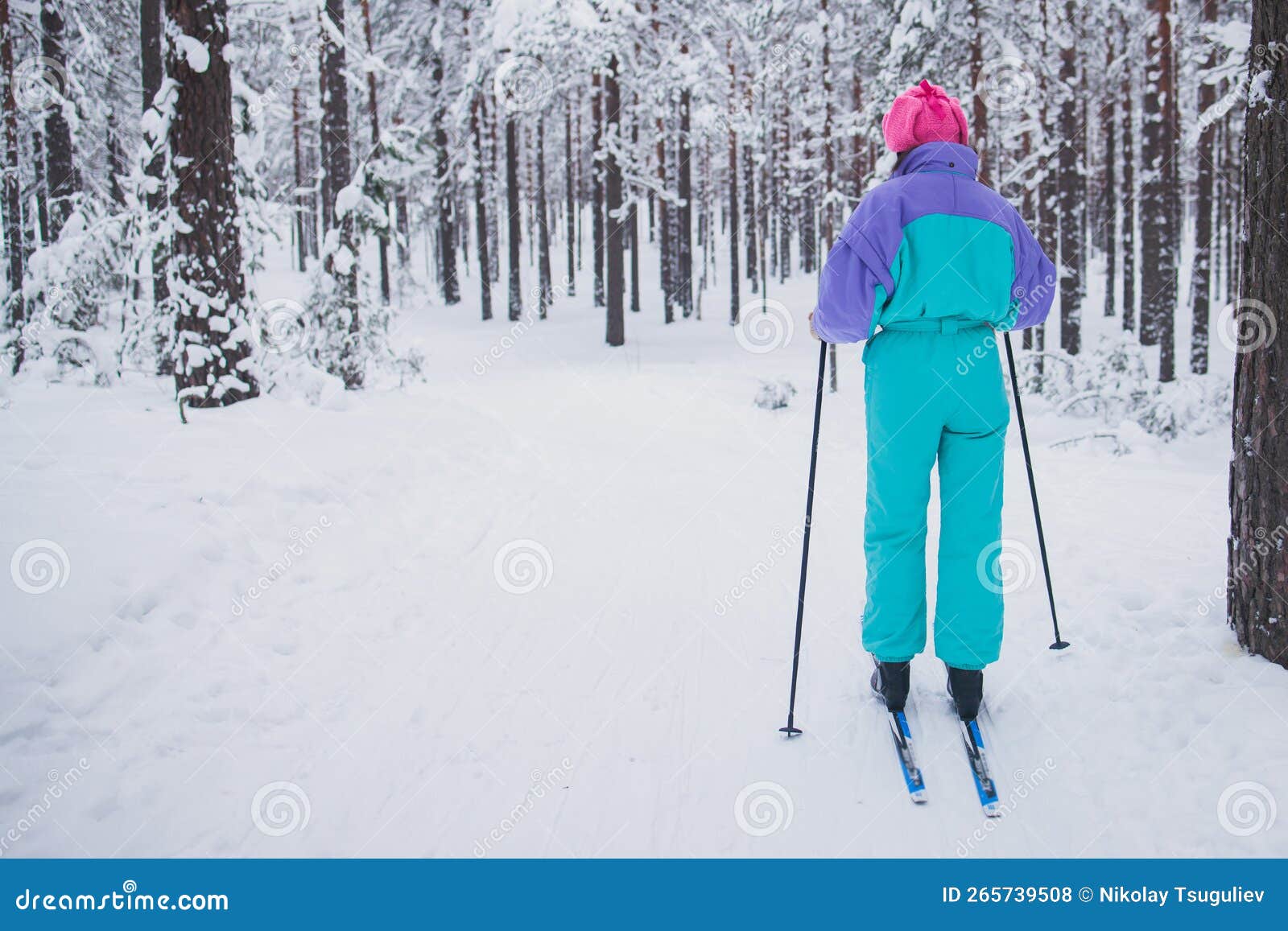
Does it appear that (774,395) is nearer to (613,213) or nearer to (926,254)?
(613,213)

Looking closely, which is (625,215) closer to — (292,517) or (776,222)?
(292,517)

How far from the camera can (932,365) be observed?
302 centimetres

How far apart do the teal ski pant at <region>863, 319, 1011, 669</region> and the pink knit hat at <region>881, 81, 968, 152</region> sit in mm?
830

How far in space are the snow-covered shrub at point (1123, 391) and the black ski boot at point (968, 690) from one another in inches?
257

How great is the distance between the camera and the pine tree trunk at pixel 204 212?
695cm

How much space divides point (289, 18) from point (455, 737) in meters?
A: 12.2

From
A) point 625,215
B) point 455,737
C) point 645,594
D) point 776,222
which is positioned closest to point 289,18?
point 625,215

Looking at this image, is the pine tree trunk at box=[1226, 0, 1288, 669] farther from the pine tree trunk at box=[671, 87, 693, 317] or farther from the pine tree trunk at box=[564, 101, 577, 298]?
the pine tree trunk at box=[564, 101, 577, 298]

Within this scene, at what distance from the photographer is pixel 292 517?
17.2 ft

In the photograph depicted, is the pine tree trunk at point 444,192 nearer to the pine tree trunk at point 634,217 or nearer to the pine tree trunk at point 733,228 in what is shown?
the pine tree trunk at point 634,217

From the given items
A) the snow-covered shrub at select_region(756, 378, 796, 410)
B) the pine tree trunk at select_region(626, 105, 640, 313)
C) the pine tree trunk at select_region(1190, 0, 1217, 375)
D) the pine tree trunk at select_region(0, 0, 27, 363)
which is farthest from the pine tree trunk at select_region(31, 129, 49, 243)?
the pine tree trunk at select_region(1190, 0, 1217, 375)

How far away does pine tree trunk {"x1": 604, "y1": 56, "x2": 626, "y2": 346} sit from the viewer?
18312mm

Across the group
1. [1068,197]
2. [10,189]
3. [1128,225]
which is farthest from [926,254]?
[1128,225]
